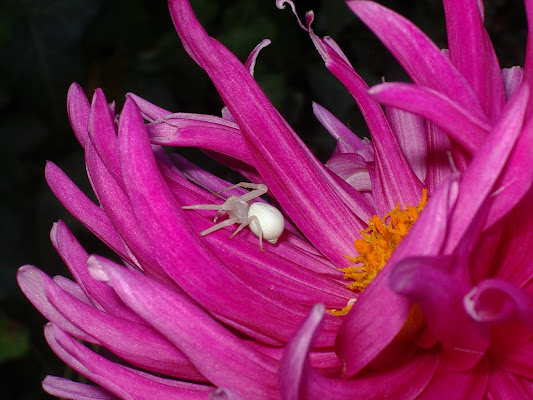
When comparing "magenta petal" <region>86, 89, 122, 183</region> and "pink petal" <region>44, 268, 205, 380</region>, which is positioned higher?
"magenta petal" <region>86, 89, 122, 183</region>

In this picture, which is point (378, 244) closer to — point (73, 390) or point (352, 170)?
point (352, 170)

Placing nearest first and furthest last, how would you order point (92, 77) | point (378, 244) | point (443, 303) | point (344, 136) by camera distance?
point (443, 303), point (378, 244), point (344, 136), point (92, 77)

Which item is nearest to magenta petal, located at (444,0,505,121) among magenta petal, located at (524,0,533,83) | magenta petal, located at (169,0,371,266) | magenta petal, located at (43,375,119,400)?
magenta petal, located at (524,0,533,83)

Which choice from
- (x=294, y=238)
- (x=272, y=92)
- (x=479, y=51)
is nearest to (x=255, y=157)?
(x=294, y=238)

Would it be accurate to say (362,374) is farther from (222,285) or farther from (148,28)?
(148,28)

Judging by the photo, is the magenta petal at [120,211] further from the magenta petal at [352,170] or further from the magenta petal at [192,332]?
the magenta petal at [352,170]

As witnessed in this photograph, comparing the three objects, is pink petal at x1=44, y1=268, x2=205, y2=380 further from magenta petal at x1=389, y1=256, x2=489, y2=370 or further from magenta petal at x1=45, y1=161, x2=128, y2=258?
magenta petal at x1=389, y1=256, x2=489, y2=370

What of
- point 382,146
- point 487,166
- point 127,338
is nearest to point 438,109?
point 487,166
